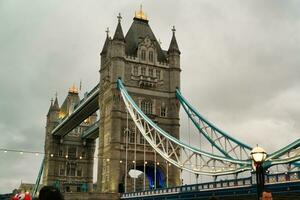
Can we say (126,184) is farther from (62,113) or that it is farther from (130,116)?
(62,113)

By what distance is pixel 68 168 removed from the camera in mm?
98875

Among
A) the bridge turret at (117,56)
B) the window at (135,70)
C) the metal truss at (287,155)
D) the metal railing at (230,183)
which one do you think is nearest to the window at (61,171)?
the bridge turret at (117,56)

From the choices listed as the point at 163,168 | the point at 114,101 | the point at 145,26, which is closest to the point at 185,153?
the point at 163,168

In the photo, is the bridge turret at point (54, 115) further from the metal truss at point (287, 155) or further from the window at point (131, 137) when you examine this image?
the metal truss at point (287, 155)

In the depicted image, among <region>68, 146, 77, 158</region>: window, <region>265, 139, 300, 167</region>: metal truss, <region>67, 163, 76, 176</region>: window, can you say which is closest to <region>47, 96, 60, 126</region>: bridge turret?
<region>68, 146, 77, 158</region>: window

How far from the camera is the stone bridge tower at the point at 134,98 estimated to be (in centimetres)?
5819

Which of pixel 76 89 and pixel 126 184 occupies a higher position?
pixel 76 89

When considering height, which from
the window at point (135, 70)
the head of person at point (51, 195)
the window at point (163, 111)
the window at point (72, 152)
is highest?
the window at point (135, 70)

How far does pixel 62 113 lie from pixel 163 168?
172 ft

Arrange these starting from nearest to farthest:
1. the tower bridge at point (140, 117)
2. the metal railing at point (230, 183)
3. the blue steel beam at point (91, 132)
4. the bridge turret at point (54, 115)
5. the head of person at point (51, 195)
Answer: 1. the head of person at point (51, 195)
2. the metal railing at point (230, 183)
3. the tower bridge at point (140, 117)
4. the blue steel beam at point (91, 132)
5. the bridge turret at point (54, 115)

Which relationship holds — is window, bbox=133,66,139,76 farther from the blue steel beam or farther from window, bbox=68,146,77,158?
window, bbox=68,146,77,158

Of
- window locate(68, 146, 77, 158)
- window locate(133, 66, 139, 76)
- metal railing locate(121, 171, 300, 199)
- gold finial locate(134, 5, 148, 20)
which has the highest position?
gold finial locate(134, 5, 148, 20)

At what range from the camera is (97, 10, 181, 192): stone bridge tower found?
58.2 meters

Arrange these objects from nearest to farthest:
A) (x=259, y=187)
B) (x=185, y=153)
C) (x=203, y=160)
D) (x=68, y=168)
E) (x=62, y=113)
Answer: (x=259, y=187)
(x=203, y=160)
(x=185, y=153)
(x=68, y=168)
(x=62, y=113)
